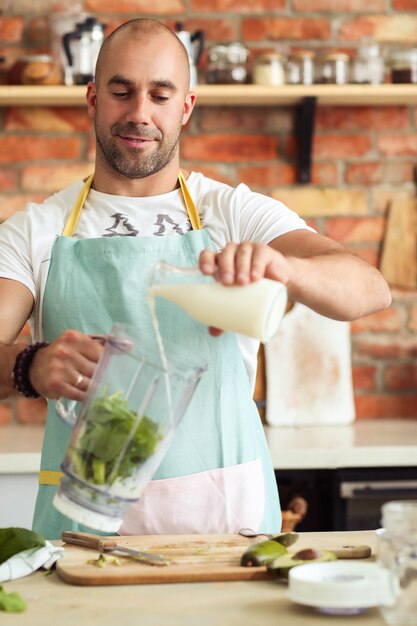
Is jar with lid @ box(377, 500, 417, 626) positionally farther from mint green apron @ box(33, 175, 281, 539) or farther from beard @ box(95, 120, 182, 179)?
beard @ box(95, 120, 182, 179)

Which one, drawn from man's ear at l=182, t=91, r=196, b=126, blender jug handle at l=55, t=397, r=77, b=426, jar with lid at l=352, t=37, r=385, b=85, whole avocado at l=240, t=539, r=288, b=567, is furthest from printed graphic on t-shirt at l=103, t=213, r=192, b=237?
jar with lid at l=352, t=37, r=385, b=85

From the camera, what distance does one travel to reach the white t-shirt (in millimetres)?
1759

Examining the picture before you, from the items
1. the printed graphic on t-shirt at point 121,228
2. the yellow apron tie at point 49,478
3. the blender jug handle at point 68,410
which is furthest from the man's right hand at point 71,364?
the printed graphic on t-shirt at point 121,228

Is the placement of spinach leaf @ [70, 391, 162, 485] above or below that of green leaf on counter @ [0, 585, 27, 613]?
above

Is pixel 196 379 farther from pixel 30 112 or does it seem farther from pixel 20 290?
pixel 30 112

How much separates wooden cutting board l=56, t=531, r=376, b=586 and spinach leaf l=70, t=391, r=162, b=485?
0.44 ft

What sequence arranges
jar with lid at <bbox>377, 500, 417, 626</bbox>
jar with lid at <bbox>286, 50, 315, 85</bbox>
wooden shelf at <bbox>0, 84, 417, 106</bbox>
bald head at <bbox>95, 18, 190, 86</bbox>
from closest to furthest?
jar with lid at <bbox>377, 500, 417, 626</bbox> → bald head at <bbox>95, 18, 190, 86</bbox> → wooden shelf at <bbox>0, 84, 417, 106</bbox> → jar with lid at <bbox>286, 50, 315, 85</bbox>

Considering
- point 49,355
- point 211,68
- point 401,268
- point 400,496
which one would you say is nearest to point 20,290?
point 49,355

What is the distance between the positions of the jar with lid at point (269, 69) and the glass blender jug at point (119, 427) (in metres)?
1.82

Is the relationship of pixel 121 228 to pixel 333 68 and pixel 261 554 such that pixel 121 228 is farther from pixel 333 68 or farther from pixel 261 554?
pixel 333 68

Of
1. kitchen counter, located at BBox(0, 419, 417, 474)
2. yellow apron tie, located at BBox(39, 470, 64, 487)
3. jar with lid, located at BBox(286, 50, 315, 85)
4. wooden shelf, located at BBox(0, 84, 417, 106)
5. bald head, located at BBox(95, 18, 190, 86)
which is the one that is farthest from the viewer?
jar with lid, located at BBox(286, 50, 315, 85)

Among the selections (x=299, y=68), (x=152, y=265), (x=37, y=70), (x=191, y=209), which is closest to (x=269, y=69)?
(x=299, y=68)

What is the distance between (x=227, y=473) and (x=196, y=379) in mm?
475

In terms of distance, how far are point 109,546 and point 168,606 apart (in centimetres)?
24
